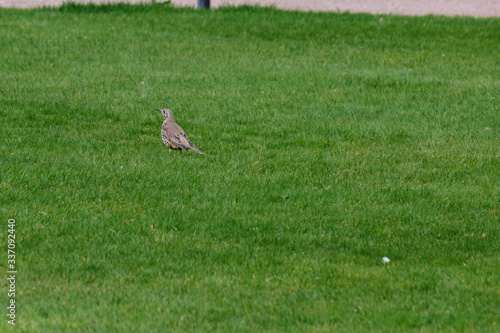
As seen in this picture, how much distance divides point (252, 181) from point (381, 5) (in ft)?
40.1

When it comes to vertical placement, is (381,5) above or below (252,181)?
above

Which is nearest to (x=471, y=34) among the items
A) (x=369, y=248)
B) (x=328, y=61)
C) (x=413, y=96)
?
(x=328, y=61)

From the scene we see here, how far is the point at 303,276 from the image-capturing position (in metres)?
6.16

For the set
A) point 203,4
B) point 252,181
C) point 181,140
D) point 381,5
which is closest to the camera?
point 252,181

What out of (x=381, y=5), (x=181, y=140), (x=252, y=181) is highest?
(x=381, y=5)

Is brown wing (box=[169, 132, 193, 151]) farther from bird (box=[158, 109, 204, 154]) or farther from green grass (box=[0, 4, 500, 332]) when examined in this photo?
green grass (box=[0, 4, 500, 332])

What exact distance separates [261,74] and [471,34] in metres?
Result: 5.49

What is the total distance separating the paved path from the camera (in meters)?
18.8

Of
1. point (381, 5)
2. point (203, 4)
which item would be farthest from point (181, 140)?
point (381, 5)

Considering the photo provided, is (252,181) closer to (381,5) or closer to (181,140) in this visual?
(181,140)

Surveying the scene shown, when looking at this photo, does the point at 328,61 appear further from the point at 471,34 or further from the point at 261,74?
the point at 471,34

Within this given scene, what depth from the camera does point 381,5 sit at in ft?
63.8

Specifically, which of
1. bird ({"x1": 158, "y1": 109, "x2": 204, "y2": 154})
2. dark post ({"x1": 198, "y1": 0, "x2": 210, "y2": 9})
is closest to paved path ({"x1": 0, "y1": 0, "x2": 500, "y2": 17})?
dark post ({"x1": 198, "y1": 0, "x2": 210, "y2": 9})

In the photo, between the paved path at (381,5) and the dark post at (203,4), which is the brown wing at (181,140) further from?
the paved path at (381,5)
